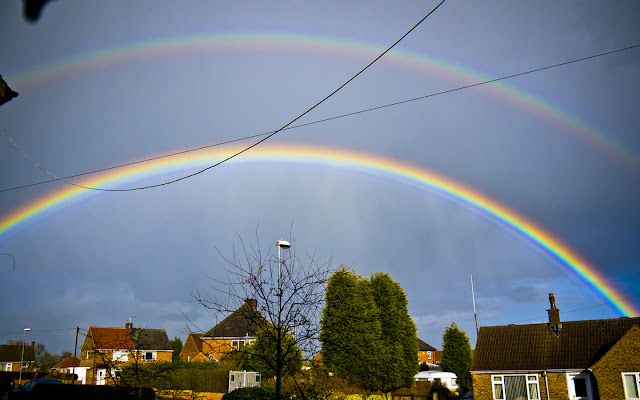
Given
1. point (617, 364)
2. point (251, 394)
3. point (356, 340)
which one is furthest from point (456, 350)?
point (251, 394)

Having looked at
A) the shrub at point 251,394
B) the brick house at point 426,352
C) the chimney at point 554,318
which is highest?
the chimney at point 554,318

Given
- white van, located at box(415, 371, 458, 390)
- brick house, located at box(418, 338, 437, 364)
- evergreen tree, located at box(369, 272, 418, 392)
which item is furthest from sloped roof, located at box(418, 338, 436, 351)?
evergreen tree, located at box(369, 272, 418, 392)

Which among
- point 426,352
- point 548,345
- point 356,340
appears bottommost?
point 426,352

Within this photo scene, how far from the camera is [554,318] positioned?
31797mm

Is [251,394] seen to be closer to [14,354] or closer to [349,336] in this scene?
[349,336]

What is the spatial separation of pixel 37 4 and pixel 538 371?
33173 millimetres

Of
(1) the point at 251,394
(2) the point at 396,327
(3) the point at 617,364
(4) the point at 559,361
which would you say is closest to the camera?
(1) the point at 251,394

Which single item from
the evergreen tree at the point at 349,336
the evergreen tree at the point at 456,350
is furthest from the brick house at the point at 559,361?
the evergreen tree at the point at 456,350

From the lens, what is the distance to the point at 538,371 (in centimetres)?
2931

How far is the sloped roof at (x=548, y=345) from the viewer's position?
29.0 metres

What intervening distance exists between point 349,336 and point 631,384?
53.9 feet

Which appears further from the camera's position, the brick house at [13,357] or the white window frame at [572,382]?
the brick house at [13,357]

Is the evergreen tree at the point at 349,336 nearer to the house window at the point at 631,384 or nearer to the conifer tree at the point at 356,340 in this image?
the conifer tree at the point at 356,340

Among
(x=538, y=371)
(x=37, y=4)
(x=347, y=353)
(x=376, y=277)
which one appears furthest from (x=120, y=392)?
(x=376, y=277)
